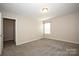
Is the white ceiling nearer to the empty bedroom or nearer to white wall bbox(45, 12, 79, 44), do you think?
the empty bedroom

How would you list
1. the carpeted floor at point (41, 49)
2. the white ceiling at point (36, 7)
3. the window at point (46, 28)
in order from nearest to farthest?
1. the white ceiling at point (36, 7)
2. the carpeted floor at point (41, 49)
3. the window at point (46, 28)

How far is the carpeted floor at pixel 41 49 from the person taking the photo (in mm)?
1540

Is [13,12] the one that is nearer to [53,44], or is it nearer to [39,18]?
[39,18]

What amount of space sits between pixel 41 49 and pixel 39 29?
490mm

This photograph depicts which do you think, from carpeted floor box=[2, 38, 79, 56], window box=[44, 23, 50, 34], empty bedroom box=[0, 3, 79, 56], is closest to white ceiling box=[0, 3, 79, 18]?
empty bedroom box=[0, 3, 79, 56]

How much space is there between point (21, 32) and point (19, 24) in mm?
296

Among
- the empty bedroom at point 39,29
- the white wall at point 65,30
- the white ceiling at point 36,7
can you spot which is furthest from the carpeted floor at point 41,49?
the white ceiling at point 36,7

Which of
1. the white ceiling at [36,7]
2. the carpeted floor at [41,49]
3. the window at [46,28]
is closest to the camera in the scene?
the white ceiling at [36,7]

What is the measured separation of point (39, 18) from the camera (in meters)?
1.78

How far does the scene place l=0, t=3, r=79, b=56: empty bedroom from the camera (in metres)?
1.49

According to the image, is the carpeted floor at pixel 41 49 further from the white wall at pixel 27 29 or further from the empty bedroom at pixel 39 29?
the white wall at pixel 27 29

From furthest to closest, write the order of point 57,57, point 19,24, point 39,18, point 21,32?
point 21,32
point 19,24
point 39,18
point 57,57

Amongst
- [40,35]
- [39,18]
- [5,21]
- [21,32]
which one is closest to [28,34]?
[21,32]

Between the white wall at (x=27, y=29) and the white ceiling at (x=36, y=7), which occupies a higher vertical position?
the white ceiling at (x=36, y=7)
